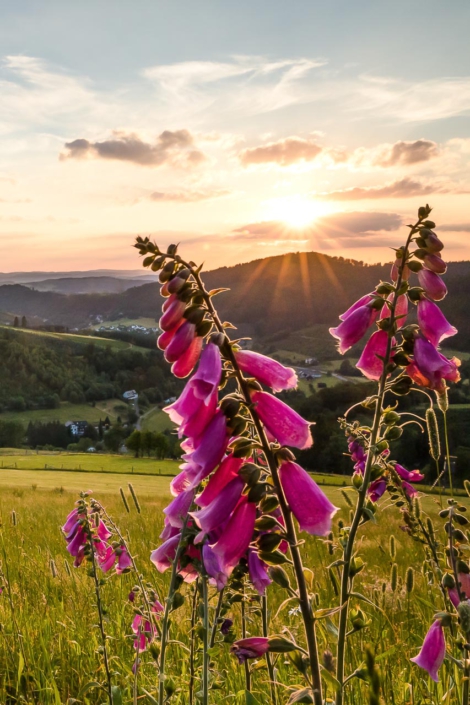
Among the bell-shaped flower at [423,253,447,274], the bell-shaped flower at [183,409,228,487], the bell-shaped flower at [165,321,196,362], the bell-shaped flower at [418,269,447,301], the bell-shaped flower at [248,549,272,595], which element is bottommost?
the bell-shaped flower at [248,549,272,595]

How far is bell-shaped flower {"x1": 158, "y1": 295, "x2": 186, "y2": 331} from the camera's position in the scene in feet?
5.46

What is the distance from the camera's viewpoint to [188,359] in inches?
68.1

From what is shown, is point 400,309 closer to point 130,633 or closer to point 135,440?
point 130,633

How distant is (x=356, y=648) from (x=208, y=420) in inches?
122

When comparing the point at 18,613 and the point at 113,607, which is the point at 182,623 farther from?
the point at 18,613

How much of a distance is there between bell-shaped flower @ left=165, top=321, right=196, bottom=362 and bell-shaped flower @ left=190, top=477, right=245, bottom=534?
40 centimetres

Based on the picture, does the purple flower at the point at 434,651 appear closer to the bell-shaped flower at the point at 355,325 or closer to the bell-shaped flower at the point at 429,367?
the bell-shaped flower at the point at 429,367

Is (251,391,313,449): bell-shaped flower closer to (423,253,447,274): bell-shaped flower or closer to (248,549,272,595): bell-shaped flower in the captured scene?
(248,549,272,595): bell-shaped flower

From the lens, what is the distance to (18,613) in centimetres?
485

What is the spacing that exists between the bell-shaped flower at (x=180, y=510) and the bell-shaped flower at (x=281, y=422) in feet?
1.65

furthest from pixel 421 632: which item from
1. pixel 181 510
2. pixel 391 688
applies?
pixel 181 510

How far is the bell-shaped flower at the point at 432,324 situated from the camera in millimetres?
1997

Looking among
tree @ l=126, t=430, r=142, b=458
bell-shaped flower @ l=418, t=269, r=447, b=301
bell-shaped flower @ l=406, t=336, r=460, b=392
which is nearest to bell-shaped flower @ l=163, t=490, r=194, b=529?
bell-shaped flower @ l=406, t=336, r=460, b=392

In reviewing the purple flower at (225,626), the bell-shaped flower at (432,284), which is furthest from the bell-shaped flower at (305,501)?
the purple flower at (225,626)
